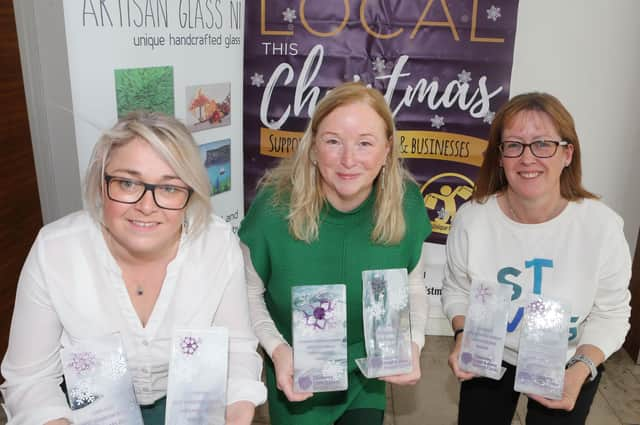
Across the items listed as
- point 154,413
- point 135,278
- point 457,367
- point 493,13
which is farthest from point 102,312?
point 493,13

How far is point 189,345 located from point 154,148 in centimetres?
51

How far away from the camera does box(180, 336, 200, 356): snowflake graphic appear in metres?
1.40

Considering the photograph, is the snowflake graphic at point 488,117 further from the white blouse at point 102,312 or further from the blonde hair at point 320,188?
the white blouse at point 102,312

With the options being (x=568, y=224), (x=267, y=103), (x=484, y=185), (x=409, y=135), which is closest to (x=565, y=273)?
(x=568, y=224)

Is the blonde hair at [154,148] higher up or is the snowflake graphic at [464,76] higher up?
the snowflake graphic at [464,76]

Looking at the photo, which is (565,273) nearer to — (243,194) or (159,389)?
(159,389)

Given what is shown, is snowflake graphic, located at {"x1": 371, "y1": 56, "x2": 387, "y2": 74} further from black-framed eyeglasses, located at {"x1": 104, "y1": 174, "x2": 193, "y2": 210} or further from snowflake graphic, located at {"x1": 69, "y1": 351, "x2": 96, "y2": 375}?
snowflake graphic, located at {"x1": 69, "y1": 351, "x2": 96, "y2": 375}

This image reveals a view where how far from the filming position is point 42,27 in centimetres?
242

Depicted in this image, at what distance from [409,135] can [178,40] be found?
4.55 feet

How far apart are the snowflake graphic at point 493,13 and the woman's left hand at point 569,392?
6.59 ft

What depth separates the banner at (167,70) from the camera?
2.36m

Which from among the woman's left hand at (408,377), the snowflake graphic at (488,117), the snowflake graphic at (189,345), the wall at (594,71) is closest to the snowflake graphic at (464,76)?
the snowflake graphic at (488,117)

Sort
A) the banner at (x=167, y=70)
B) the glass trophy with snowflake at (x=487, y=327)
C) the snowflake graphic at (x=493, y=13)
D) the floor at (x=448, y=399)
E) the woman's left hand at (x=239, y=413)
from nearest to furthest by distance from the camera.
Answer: the woman's left hand at (x=239, y=413)
the glass trophy with snowflake at (x=487, y=327)
the banner at (x=167, y=70)
the floor at (x=448, y=399)
the snowflake graphic at (x=493, y=13)

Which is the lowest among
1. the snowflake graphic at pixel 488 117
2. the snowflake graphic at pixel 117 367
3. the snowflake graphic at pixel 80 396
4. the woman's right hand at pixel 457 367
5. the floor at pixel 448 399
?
the floor at pixel 448 399
